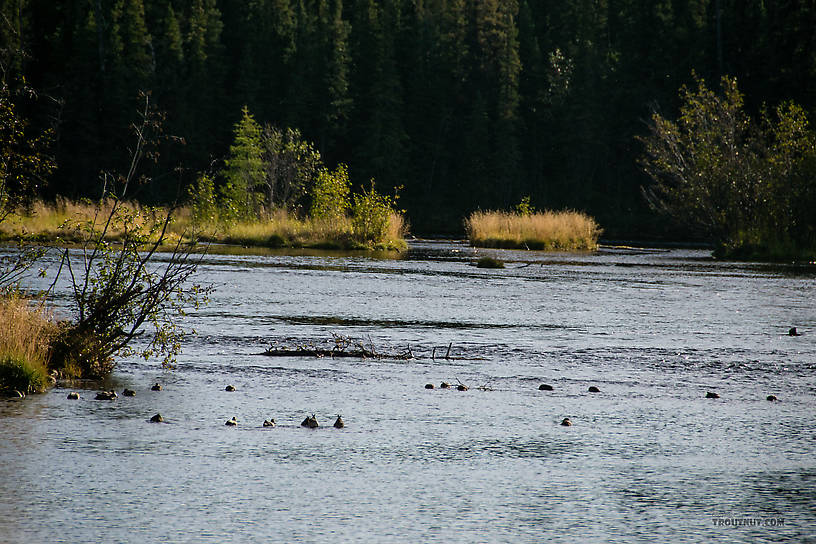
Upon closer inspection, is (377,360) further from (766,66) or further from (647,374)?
(766,66)

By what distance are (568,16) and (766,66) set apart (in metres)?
41.6

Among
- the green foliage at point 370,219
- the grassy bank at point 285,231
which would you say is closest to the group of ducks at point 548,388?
the grassy bank at point 285,231

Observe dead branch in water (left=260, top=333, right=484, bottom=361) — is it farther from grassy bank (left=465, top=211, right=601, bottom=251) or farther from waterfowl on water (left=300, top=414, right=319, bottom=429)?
grassy bank (left=465, top=211, right=601, bottom=251)

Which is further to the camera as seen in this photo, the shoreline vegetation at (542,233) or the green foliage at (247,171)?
the green foliage at (247,171)

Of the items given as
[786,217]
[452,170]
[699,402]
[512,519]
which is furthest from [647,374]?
[452,170]

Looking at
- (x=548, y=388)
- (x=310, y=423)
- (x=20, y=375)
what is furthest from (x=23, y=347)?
(x=548, y=388)

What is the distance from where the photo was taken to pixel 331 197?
50.4 meters

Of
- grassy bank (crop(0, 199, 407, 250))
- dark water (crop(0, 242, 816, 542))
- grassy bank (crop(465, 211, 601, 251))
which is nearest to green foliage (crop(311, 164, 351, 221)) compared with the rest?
grassy bank (crop(0, 199, 407, 250))

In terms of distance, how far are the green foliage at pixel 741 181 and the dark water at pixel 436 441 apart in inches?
1154

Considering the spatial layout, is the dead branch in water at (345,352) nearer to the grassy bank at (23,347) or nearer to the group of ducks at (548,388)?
the group of ducks at (548,388)

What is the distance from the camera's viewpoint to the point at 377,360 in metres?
15.4

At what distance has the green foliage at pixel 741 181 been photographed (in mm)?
47969

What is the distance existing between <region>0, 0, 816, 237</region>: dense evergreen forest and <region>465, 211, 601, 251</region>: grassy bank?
30197 millimetres

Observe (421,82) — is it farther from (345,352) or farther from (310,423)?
(310,423)
